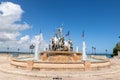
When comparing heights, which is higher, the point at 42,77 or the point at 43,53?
the point at 43,53

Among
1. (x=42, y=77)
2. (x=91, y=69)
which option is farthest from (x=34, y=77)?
(x=91, y=69)

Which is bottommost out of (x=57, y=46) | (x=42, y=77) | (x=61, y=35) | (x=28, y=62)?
(x=42, y=77)

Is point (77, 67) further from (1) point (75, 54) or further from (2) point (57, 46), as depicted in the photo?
(2) point (57, 46)

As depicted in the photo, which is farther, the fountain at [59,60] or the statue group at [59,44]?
the statue group at [59,44]

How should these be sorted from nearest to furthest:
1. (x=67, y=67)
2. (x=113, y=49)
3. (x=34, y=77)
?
(x=34, y=77) → (x=67, y=67) → (x=113, y=49)

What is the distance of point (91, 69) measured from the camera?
18.6 m

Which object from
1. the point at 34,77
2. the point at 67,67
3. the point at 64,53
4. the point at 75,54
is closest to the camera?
the point at 34,77

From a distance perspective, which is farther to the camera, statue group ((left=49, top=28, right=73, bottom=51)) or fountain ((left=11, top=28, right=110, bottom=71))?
statue group ((left=49, top=28, right=73, bottom=51))

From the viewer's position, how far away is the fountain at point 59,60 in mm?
17812

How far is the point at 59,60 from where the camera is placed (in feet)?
78.3

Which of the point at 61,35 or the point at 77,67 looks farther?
the point at 61,35

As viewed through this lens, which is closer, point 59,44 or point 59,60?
point 59,60

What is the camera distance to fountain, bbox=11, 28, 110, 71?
1781 cm

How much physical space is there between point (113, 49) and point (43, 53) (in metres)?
52.1
